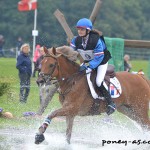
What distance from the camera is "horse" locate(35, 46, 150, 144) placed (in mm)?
10914

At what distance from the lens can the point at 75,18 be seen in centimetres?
6019

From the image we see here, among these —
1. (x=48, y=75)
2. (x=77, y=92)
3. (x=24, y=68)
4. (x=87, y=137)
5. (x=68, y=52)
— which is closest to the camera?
(x=48, y=75)

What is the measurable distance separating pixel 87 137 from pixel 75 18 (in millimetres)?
48049

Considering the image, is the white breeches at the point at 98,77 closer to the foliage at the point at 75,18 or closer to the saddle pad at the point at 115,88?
the saddle pad at the point at 115,88

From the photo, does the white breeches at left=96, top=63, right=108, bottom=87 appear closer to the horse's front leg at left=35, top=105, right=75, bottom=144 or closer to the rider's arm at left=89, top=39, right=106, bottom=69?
the rider's arm at left=89, top=39, right=106, bottom=69

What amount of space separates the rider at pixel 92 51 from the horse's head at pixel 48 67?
577 millimetres

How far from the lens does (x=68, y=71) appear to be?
11406 millimetres

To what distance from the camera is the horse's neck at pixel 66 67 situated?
36.9 ft

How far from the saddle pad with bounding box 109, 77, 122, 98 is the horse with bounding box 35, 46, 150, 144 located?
0.35 feet

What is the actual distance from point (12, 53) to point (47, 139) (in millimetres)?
32241

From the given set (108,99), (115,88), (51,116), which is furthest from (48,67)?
(115,88)

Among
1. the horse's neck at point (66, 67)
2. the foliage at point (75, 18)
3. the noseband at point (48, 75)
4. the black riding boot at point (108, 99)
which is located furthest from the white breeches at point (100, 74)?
the foliage at point (75, 18)

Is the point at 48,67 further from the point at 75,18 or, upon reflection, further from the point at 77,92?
the point at 75,18

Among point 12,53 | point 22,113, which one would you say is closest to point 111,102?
point 22,113
